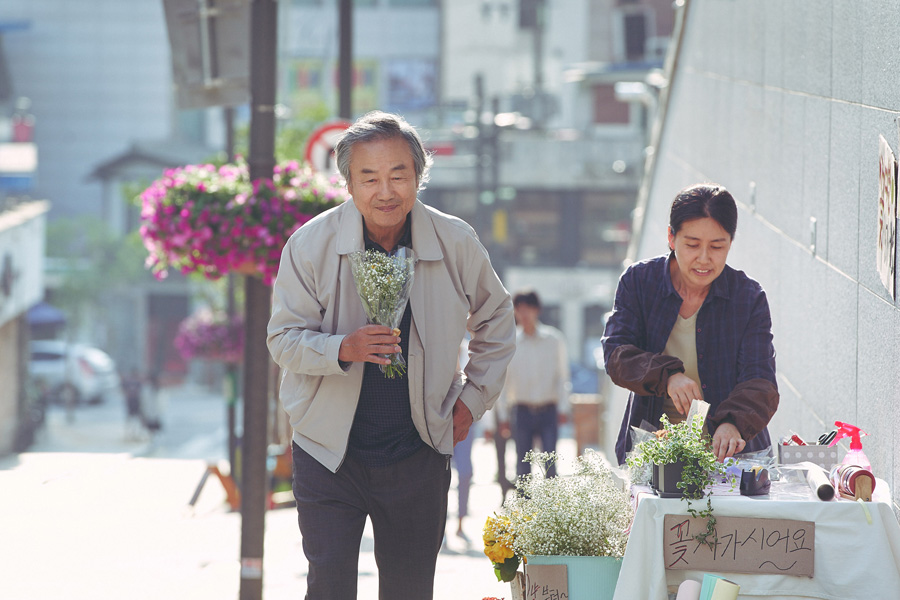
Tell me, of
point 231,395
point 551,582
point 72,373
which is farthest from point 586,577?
point 72,373

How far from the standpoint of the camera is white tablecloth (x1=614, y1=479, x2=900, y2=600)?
3.28 metres

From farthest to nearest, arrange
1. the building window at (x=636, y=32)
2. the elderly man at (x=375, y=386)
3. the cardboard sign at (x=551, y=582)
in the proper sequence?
the building window at (x=636, y=32) < the elderly man at (x=375, y=386) < the cardboard sign at (x=551, y=582)

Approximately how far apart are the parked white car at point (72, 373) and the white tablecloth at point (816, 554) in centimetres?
3517

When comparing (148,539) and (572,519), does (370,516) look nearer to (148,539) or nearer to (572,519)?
(572,519)

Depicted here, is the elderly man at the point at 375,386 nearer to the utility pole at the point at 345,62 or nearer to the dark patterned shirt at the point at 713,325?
the dark patterned shirt at the point at 713,325

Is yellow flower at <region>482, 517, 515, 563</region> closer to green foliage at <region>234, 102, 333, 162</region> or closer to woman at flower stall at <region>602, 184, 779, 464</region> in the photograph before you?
woman at flower stall at <region>602, 184, 779, 464</region>

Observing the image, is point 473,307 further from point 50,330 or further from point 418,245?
point 50,330

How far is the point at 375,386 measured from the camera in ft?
13.1

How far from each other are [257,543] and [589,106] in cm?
3757

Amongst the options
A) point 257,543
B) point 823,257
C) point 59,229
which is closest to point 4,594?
point 257,543

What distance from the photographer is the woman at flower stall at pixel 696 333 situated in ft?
12.4

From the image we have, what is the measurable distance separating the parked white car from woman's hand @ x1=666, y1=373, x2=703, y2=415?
3489cm

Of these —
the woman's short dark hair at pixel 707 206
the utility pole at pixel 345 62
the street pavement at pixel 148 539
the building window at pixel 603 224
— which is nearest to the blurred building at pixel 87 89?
the building window at pixel 603 224

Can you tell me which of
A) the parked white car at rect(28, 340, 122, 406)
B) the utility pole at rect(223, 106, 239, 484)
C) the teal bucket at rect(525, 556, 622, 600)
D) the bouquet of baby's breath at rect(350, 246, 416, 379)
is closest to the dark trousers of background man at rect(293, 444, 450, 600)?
the bouquet of baby's breath at rect(350, 246, 416, 379)
